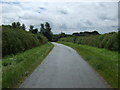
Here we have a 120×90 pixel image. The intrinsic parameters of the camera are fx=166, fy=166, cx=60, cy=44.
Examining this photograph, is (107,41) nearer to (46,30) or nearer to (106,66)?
(106,66)

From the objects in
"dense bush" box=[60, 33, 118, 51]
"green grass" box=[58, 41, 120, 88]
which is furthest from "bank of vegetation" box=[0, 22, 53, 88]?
"dense bush" box=[60, 33, 118, 51]

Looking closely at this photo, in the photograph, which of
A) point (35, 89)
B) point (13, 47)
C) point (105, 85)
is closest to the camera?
point (35, 89)

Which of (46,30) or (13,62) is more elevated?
(46,30)

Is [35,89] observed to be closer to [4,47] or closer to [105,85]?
[105,85]

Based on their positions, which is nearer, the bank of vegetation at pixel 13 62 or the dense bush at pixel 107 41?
the bank of vegetation at pixel 13 62

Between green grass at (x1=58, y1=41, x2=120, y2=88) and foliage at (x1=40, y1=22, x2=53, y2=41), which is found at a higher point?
foliage at (x1=40, y1=22, x2=53, y2=41)

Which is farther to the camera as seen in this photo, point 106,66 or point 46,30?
point 46,30

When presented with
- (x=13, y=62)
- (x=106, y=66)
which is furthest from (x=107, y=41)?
(x=13, y=62)

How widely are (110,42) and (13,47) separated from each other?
1124 centimetres

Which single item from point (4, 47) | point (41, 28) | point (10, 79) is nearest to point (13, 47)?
point (4, 47)

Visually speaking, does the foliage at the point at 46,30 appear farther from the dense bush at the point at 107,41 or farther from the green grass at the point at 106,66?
the green grass at the point at 106,66

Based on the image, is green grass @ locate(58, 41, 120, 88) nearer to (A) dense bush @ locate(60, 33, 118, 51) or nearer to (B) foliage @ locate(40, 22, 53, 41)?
A: (A) dense bush @ locate(60, 33, 118, 51)

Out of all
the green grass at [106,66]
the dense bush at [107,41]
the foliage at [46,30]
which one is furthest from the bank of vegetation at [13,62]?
the foliage at [46,30]

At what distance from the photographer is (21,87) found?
18.7ft
